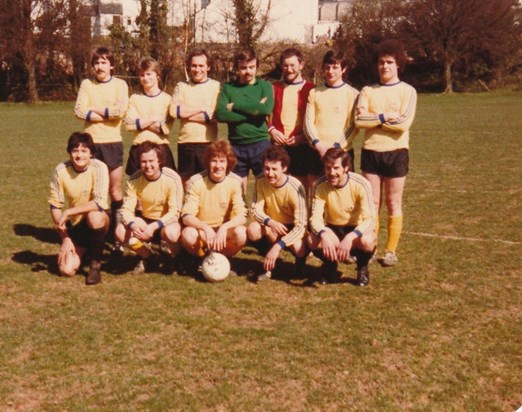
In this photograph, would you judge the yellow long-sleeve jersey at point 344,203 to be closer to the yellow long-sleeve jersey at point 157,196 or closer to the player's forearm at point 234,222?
the player's forearm at point 234,222

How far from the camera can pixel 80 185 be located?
5.42 metres

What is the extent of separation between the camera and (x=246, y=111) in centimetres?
557

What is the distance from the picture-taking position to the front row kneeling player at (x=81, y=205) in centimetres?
525

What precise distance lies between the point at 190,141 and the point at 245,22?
3083 cm

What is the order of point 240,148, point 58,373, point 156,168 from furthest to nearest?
point 240,148, point 156,168, point 58,373

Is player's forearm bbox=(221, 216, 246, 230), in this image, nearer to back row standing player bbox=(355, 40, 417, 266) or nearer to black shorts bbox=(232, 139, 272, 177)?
black shorts bbox=(232, 139, 272, 177)

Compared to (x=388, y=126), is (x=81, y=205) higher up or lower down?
lower down

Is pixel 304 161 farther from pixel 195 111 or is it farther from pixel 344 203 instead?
pixel 195 111

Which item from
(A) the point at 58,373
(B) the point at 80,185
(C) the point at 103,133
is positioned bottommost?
(A) the point at 58,373

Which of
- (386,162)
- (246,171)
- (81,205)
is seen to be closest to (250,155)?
(246,171)

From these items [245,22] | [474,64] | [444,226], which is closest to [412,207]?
[444,226]

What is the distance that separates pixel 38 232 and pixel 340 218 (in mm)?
3550

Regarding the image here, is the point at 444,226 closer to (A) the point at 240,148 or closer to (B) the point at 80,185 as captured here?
(A) the point at 240,148

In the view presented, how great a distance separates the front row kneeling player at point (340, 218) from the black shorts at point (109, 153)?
7.07 ft
